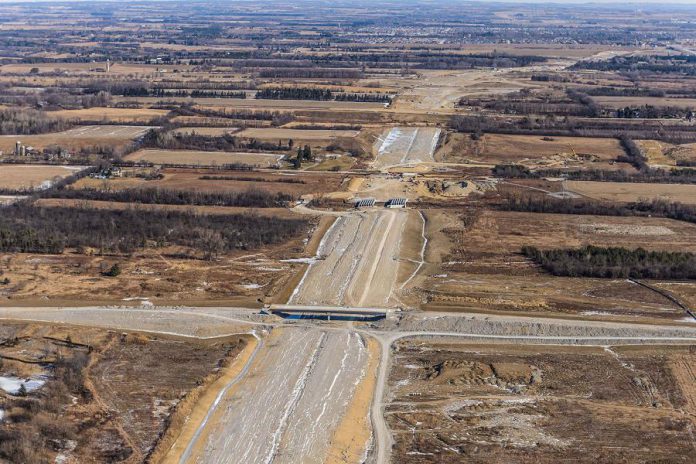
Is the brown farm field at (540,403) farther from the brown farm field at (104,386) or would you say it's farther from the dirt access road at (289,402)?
the brown farm field at (104,386)

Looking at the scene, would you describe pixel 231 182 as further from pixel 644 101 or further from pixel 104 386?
pixel 644 101

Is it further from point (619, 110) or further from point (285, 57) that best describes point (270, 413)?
point (285, 57)

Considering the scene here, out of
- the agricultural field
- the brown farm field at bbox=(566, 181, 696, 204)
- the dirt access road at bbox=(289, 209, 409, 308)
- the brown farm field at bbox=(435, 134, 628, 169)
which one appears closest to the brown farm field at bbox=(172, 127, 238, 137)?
the agricultural field

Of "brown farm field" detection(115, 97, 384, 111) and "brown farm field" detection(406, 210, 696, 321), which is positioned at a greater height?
"brown farm field" detection(406, 210, 696, 321)

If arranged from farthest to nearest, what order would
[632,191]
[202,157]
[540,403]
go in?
[202,157] < [632,191] < [540,403]

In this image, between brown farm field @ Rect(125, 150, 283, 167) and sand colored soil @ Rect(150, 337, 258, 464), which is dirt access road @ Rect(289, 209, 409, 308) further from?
brown farm field @ Rect(125, 150, 283, 167)

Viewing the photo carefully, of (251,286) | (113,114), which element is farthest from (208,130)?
(251,286)
